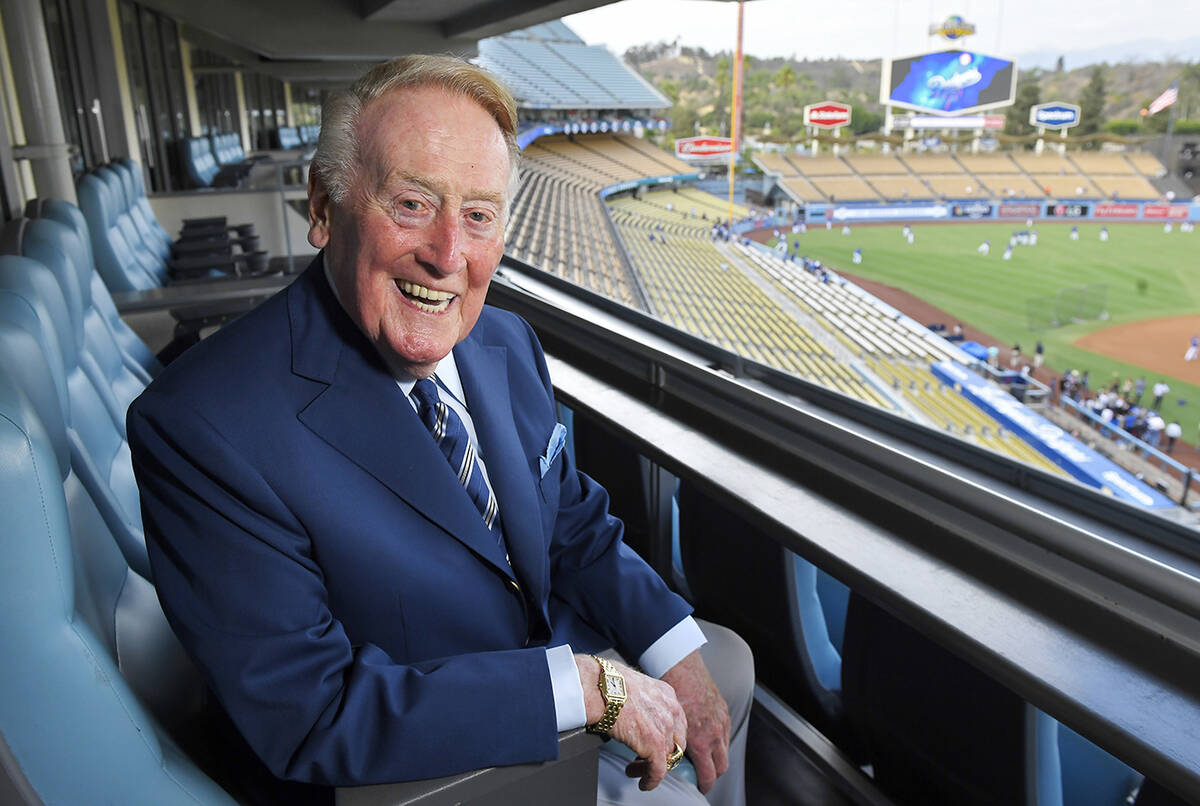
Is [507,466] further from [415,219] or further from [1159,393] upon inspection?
[1159,393]

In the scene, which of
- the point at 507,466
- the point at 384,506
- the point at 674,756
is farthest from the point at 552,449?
the point at 674,756

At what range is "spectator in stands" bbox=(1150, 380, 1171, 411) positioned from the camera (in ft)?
7.21

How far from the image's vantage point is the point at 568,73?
24.8 ft

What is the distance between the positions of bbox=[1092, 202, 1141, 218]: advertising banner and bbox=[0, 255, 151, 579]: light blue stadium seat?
333 cm

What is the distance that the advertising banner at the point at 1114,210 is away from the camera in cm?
326

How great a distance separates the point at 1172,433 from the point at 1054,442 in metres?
0.37

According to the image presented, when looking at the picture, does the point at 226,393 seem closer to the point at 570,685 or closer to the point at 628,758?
the point at 570,685

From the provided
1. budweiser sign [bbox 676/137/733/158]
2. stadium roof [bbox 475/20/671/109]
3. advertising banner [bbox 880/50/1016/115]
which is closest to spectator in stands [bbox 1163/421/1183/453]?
advertising banner [bbox 880/50/1016/115]

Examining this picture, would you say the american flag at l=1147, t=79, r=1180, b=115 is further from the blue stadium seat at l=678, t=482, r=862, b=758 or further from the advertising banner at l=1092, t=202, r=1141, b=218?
the advertising banner at l=1092, t=202, r=1141, b=218

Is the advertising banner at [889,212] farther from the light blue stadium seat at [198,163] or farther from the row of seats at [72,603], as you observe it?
the light blue stadium seat at [198,163]

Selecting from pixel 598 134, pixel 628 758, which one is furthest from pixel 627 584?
pixel 598 134

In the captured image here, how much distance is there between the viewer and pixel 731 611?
5.50ft

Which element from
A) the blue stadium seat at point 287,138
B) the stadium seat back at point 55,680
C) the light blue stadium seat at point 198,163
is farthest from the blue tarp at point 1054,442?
the blue stadium seat at point 287,138

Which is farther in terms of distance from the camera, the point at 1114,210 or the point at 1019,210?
the point at 1019,210
